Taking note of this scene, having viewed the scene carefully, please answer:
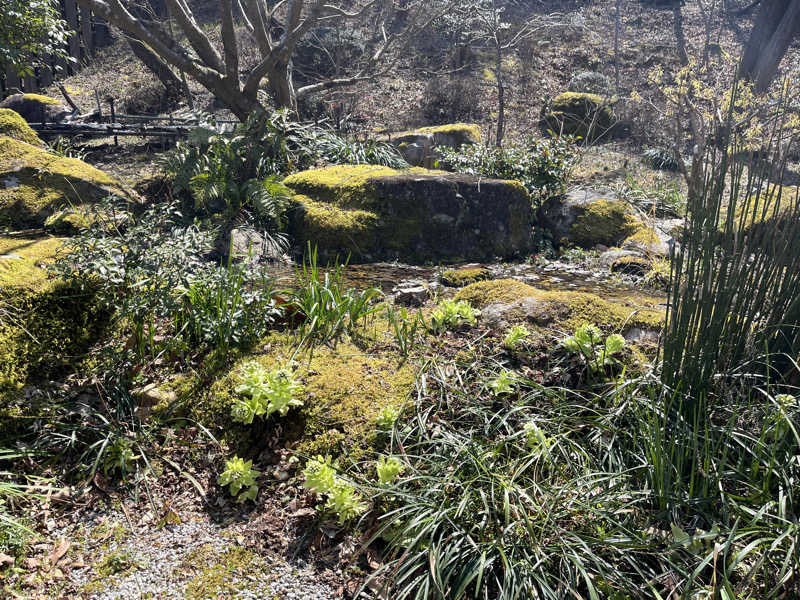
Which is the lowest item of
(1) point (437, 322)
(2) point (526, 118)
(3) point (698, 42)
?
(1) point (437, 322)

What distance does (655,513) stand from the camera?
1.95 m

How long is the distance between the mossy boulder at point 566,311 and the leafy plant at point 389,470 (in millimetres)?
1468

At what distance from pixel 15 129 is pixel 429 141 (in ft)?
22.1

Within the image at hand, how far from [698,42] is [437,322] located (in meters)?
19.4

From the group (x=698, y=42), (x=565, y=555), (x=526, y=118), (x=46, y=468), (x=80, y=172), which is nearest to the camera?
(x=565, y=555)

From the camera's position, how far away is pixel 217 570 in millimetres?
2098

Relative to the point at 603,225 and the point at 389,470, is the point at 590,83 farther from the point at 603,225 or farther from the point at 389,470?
the point at 389,470

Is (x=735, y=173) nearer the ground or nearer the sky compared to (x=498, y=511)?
nearer the sky

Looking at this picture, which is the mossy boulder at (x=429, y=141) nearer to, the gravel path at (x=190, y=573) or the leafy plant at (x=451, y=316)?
the leafy plant at (x=451, y=316)

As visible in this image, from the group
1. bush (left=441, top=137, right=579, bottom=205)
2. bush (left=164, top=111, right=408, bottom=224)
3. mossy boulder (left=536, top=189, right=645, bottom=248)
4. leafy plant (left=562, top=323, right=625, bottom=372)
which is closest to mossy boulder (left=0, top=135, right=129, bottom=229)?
bush (left=164, top=111, right=408, bottom=224)

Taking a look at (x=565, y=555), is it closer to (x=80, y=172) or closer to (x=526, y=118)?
(x=80, y=172)

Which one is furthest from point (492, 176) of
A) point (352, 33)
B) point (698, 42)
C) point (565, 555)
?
point (698, 42)

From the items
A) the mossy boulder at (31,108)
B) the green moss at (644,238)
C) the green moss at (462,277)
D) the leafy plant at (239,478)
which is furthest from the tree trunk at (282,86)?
the leafy plant at (239,478)

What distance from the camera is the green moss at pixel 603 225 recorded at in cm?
680
